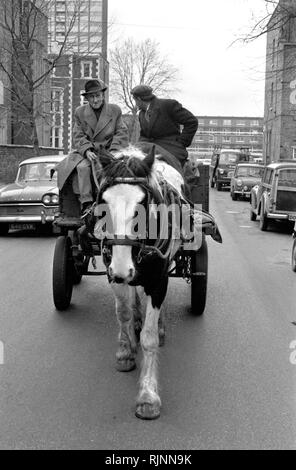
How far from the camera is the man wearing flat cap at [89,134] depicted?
245 inches

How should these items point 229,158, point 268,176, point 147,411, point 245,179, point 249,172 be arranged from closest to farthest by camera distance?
point 147,411 → point 268,176 → point 245,179 → point 249,172 → point 229,158

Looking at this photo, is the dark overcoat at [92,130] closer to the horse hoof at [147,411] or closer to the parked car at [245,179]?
the horse hoof at [147,411]

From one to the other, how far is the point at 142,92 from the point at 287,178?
1033 cm

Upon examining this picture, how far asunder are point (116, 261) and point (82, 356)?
179 cm

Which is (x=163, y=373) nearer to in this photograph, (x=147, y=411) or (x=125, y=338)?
(x=125, y=338)

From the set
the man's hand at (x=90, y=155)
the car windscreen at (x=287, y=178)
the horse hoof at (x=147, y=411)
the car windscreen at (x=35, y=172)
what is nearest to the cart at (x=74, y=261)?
the man's hand at (x=90, y=155)

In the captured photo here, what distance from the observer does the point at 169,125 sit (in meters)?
6.77

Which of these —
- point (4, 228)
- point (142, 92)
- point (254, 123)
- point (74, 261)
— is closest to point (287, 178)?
point (4, 228)

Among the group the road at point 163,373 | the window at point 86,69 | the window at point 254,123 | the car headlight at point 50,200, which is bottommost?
the road at point 163,373

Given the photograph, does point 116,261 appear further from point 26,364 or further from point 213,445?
point 26,364

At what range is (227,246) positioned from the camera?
12828mm

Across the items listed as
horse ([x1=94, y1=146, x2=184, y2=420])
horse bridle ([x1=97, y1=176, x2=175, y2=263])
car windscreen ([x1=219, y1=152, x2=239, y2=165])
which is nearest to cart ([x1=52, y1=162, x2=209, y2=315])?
horse ([x1=94, y1=146, x2=184, y2=420])

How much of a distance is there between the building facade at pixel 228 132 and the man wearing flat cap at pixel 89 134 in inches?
3866

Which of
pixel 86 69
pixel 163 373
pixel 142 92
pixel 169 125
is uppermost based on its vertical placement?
pixel 86 69
